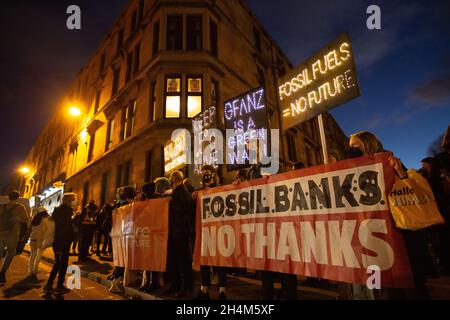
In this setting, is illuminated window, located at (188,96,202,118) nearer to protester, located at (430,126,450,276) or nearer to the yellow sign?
the yellow sign

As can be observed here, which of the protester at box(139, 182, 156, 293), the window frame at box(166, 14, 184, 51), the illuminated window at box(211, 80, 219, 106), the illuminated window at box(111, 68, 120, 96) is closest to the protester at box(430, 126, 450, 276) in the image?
the protester at box(139, 182, 156, 293)

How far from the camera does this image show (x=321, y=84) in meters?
4.04

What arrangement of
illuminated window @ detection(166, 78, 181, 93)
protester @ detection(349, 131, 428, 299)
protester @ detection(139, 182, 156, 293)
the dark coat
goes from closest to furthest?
protester @ detection(349, 131, 428, 299)
the dark coat
protester @ detection(139, 182, 156, 293)
illuminated window @ detection(166, 78, 181, 93)

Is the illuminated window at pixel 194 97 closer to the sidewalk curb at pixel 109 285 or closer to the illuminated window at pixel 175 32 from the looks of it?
the illuminated window at pixel 175 32

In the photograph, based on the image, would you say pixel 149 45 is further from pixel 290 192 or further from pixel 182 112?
pixel 290 192

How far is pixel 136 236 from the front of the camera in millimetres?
4945

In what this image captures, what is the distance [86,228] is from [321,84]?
9317mm

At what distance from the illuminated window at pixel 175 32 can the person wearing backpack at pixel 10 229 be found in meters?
10.8

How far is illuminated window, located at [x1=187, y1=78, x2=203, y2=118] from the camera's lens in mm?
12398

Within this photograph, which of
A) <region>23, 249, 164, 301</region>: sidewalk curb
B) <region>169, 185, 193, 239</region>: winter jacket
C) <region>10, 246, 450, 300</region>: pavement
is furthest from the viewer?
<region>169, 185, 193, 239</region>: winter jacket

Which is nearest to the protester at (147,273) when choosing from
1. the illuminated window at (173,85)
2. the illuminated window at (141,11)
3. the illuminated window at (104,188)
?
the illuminated window at (173,85)

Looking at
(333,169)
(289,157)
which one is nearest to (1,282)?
(333,169)

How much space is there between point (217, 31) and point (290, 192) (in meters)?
13.6

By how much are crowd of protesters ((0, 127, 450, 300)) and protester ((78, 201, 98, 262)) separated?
2.05m
